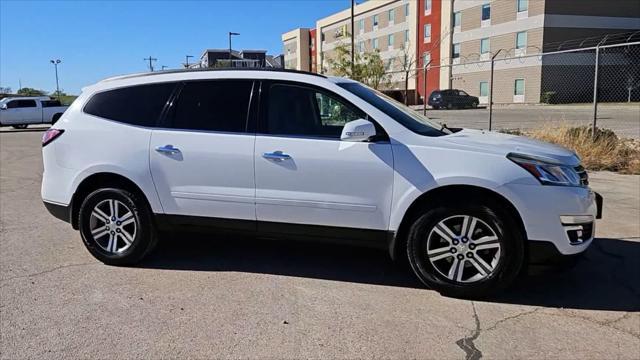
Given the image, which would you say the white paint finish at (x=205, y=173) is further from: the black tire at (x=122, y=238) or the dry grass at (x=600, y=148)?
the dry grass at (x=600, y=148)

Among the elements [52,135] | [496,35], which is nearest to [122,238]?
[52,135]

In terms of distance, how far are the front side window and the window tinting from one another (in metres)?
0.25

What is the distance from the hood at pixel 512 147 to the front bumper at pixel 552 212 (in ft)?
0.90

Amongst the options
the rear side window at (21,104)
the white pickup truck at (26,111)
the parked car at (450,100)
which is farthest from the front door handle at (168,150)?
the parked car at (450,100)

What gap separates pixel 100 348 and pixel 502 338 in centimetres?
261

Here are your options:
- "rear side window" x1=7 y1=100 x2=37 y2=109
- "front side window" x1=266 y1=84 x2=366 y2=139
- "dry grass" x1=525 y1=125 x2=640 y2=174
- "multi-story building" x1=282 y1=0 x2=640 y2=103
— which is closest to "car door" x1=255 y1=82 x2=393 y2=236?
"front side window" x1=266 y1=84 x2=366 y2=139

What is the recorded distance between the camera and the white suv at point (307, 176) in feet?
13.2

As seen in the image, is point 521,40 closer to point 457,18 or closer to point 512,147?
point 457,18

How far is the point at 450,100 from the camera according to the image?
41719 mm

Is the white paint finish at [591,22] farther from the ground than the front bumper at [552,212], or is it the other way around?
the white paint finish at [591,22]

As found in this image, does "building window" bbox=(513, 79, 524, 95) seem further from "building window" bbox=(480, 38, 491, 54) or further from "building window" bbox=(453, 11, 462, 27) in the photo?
"building window" bbox=(453, 11, 462, 27)

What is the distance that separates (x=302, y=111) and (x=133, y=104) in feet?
5.36

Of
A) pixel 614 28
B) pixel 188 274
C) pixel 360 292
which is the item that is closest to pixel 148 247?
pixel 188 274

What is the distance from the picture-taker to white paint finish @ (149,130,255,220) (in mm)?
4523
